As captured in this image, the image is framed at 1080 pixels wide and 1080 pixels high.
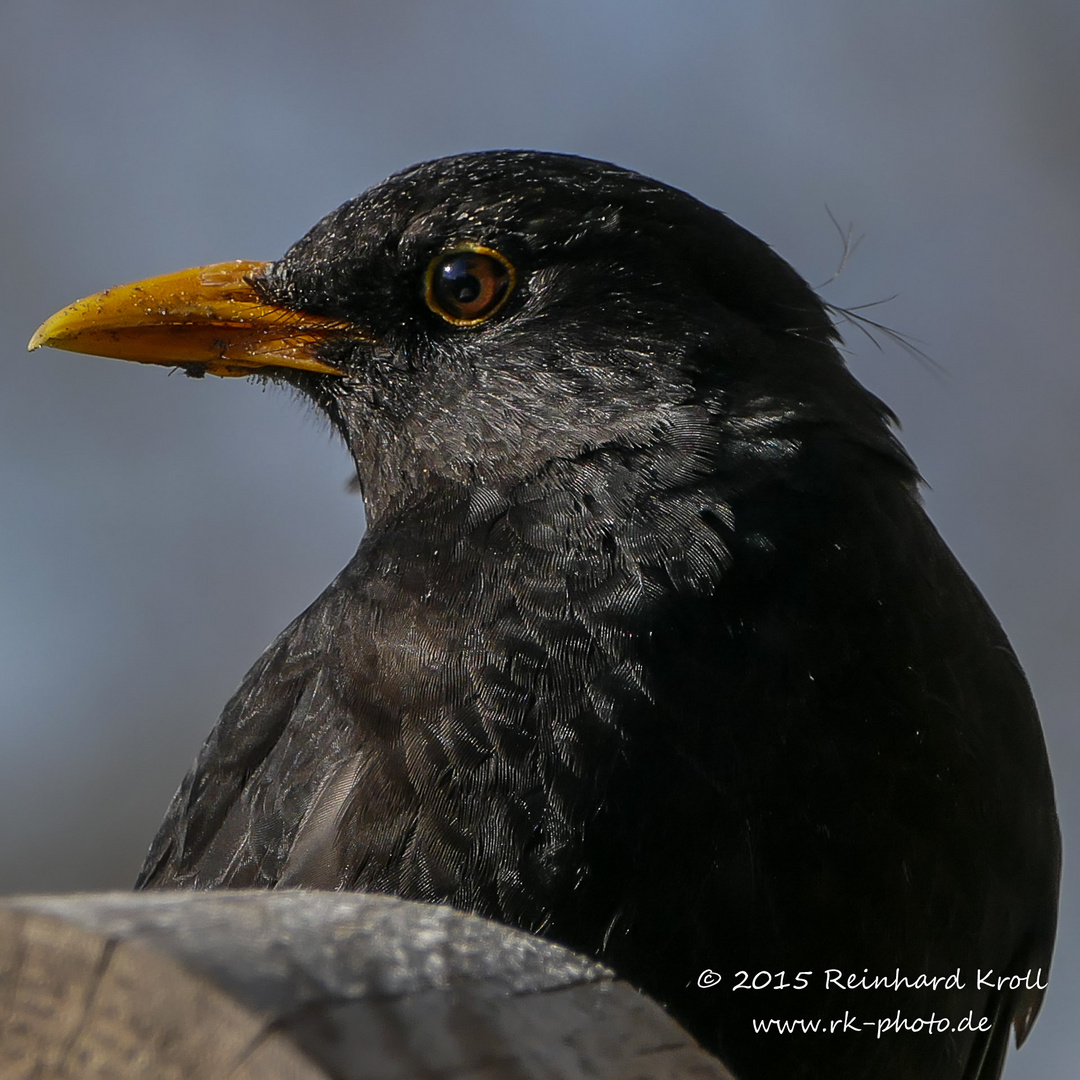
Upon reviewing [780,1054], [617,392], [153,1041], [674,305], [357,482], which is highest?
[674,305]

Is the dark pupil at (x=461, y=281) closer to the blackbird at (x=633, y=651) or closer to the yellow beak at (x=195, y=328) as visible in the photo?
the blackbird at (x=633, y=651)

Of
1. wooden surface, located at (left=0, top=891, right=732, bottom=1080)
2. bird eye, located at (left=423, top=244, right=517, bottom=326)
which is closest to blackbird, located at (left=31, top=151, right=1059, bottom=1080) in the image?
bird eye, located at (left=423, top=244, right=517, bottom=326)

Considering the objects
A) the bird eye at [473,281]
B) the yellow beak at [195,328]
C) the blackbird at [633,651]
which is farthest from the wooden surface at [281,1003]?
the yellow beak at [195,328]

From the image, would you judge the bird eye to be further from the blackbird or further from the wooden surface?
the wooden surface

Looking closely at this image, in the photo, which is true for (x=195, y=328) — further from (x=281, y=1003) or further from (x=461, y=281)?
(x=281, y=1003)

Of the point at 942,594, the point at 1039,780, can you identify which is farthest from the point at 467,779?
the point at 1039,780

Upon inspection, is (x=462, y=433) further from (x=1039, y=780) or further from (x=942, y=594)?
(x=1039, y=780)
